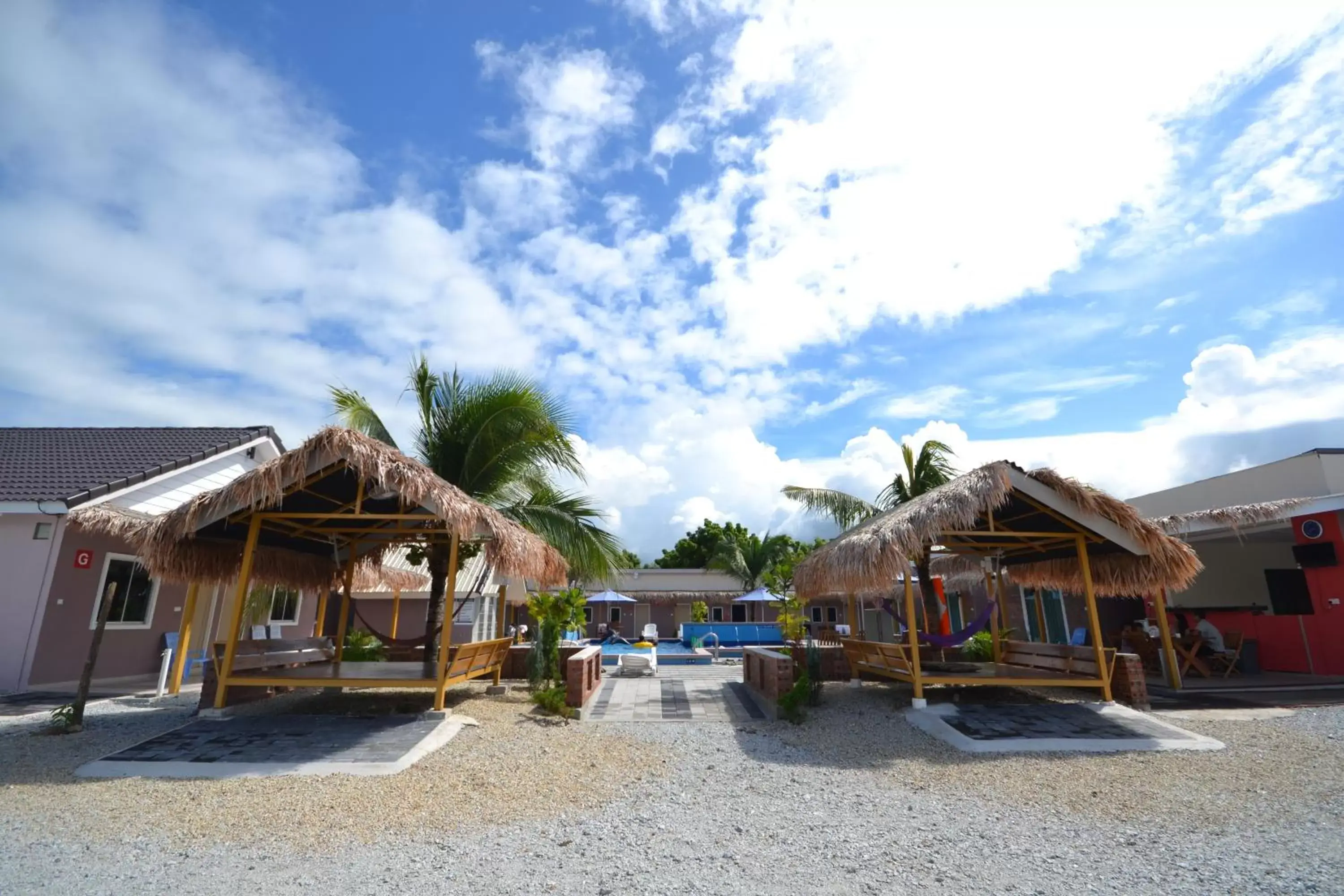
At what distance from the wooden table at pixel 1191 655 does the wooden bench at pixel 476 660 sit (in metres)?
11.4

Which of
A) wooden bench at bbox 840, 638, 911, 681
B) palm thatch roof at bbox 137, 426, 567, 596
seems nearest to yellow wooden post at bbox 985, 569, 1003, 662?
wooden bench at bbox 840, 638, 911, 681

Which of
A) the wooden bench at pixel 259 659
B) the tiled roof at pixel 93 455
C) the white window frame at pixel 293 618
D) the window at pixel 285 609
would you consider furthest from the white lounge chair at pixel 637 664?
the tiled roof at pixel 93 455

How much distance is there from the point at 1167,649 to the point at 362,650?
12793 millimetres

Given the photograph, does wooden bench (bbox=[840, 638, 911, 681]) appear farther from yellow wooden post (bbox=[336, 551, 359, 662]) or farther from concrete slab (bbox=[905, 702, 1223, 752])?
yellow wooden post (bbox=[336, 551, 359, 662])

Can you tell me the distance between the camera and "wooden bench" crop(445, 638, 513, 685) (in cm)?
819

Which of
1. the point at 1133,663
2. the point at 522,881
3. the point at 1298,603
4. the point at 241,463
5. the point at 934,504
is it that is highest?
the point at 241,463

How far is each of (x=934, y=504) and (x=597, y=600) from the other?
19260 mm

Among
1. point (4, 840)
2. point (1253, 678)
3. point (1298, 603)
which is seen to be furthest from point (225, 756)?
point (1298, 603)

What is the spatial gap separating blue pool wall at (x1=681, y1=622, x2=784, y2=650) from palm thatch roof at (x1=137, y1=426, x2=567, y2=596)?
18680 mm

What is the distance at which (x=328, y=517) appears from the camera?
8.02 meters

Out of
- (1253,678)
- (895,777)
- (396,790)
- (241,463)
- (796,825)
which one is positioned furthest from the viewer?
(241,463)

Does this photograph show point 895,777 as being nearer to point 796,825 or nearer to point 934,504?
point 796,825

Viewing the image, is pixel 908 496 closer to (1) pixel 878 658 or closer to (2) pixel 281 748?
(1) pixel 878 658

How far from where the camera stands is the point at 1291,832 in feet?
14.7
